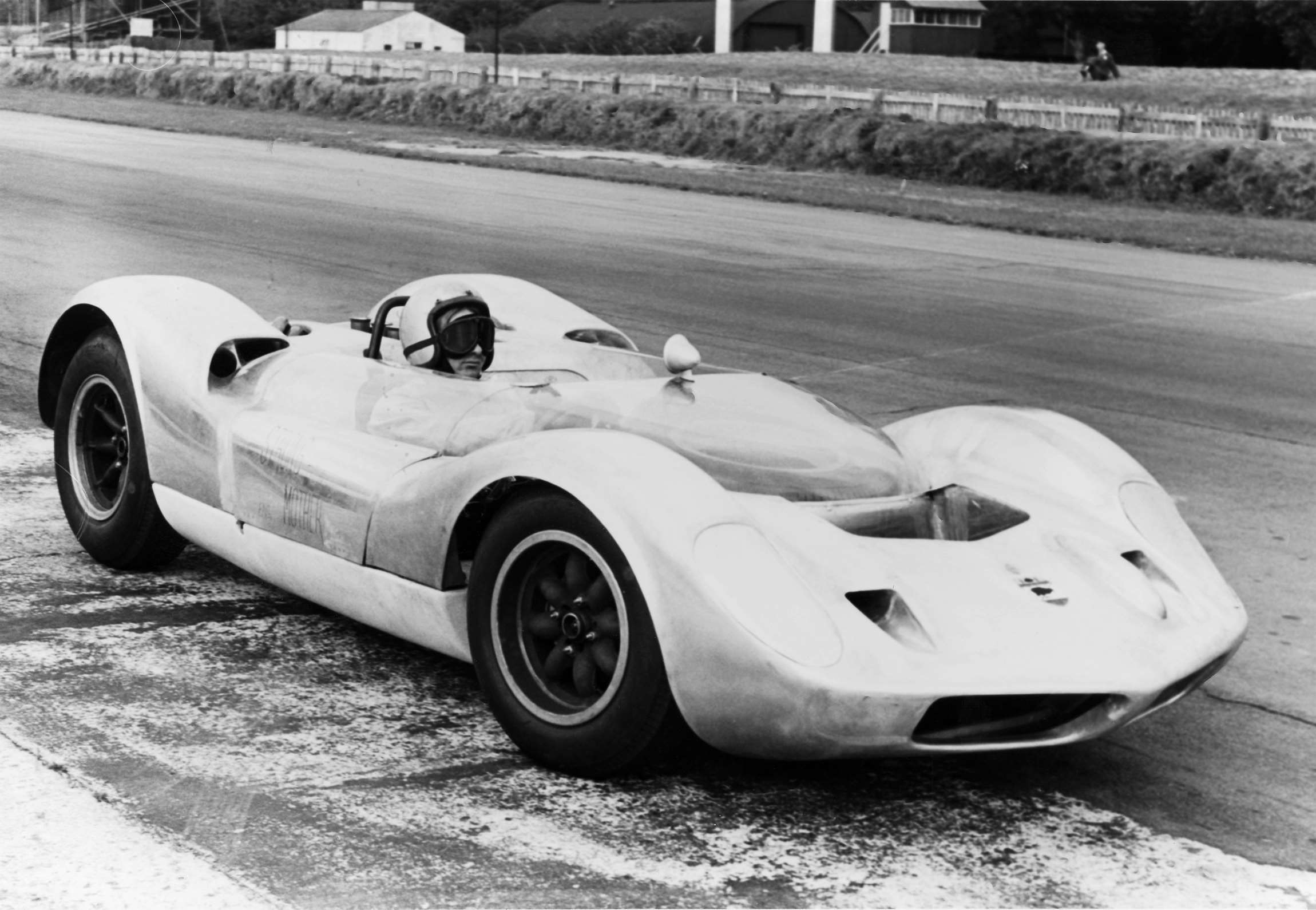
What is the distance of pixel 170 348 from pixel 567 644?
2.06 metres

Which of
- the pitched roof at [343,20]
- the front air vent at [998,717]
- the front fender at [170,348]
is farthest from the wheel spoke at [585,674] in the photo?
the pitched roof at [343,20]

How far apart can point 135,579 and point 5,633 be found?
65 centimetres

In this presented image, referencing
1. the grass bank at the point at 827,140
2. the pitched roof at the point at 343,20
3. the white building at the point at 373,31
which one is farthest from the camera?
the white building at the point at 373,31

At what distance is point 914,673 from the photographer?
3.54 meters

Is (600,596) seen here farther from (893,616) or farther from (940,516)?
(940,516)

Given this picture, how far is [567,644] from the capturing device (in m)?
3.87

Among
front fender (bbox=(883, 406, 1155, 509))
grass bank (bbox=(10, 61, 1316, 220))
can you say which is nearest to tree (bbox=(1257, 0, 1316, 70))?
grass bank (bbox=(10, 61, 1316, 220))

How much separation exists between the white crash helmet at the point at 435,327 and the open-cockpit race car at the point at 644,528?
1 centimetres

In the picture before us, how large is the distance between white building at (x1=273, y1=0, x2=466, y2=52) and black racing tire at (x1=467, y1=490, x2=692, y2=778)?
2679 inches

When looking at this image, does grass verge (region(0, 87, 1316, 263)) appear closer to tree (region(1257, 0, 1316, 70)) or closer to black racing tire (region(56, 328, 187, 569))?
black racing tire (region(56, 328, 187, 569))

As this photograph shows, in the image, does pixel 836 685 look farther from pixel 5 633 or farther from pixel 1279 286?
pixel 1279 286

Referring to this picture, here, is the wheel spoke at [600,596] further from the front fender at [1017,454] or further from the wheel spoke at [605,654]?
the front fender at [1017,454]

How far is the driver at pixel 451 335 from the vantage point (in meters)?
4.88

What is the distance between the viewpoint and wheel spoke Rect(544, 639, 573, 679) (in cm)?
388
